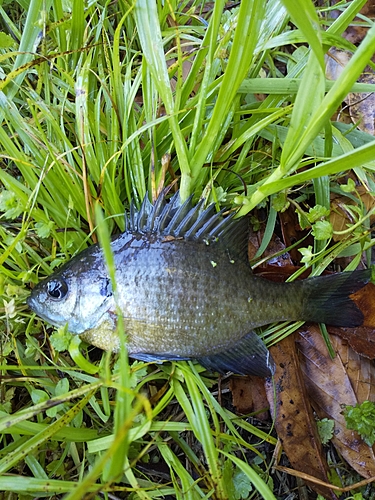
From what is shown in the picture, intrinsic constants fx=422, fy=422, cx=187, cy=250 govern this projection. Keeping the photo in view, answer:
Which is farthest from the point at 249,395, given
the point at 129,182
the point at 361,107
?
the point at 361,107

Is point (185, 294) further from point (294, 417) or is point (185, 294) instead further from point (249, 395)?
point (294, 417)

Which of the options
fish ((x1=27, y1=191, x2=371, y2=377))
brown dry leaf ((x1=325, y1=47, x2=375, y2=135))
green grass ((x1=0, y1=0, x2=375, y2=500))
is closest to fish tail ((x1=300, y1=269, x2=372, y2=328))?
fish ((x1=27, y1=191, x2=371, y2=377))

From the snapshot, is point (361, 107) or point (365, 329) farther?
point (361, 107)

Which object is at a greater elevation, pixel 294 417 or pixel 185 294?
pixel 185 294

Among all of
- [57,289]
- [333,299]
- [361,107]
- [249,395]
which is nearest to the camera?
[57,289]

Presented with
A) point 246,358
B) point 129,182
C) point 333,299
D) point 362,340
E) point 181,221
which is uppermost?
point 129,182

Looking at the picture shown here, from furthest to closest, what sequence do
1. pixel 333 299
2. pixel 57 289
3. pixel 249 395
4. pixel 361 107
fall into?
pixel 361 107, pixel 249 395, pixel 333 299, pixel 57 289
